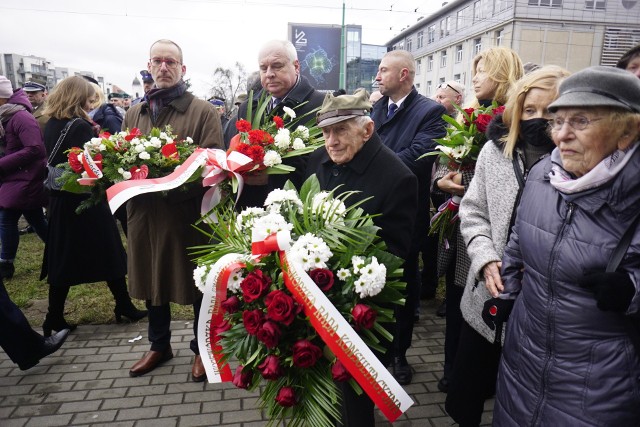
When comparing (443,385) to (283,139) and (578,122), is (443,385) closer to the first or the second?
(283,139)

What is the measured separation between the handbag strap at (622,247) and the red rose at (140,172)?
259 cm

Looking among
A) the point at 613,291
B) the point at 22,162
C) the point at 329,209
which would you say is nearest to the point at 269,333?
the point at 329,209

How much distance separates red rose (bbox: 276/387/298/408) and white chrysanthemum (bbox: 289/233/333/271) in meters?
0.50

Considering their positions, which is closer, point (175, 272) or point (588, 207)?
point (588, 207)

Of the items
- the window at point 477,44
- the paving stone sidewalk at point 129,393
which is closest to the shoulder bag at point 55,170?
the paving stone sidewalk at point 129,393

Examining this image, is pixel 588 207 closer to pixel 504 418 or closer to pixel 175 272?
pixel 504 418

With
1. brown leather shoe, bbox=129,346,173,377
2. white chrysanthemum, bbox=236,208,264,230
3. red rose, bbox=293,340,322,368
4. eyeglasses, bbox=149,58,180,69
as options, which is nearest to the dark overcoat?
eyeglasses, bbox=149,58,180,69

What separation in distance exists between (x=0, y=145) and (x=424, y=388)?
497 cm

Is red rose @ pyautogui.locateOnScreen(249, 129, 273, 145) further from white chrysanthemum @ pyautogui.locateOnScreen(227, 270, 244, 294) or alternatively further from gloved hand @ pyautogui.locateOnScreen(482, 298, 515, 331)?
gloved hand @ pyautogui.locateOnScreen(482, 298, 515, 331)

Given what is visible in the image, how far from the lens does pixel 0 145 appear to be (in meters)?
4.94

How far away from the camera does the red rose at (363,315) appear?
5.79 ft

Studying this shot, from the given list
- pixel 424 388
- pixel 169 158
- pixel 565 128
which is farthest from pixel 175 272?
pixel 565 128

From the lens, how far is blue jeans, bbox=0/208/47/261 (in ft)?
17.7

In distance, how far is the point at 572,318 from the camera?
1631mm
